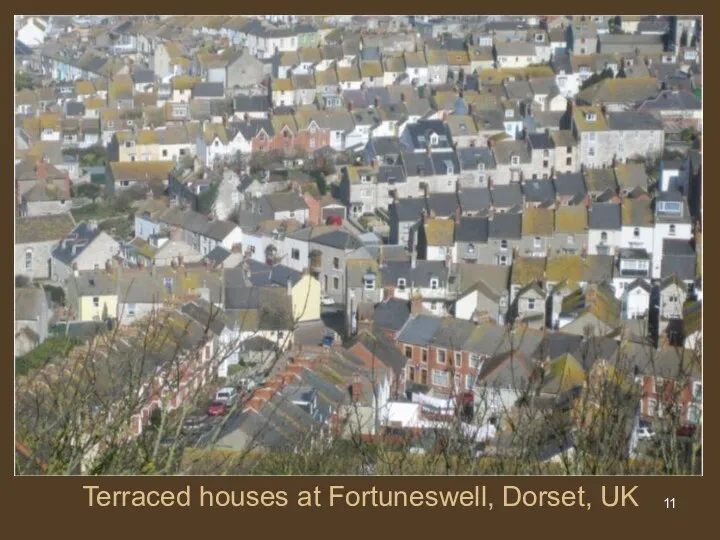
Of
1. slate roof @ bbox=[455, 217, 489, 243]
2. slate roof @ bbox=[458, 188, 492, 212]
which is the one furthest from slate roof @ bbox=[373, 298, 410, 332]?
slate roof @ bbox=[458, 188, 492, 212]

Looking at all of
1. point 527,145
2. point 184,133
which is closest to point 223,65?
point 184,133

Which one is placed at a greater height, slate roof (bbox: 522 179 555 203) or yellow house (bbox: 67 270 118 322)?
slate roof (bbox: 522 179 555 203)

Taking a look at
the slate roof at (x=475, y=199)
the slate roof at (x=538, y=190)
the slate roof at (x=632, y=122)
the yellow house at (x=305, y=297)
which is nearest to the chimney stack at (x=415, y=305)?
the yellow house at (x=305, y=297)

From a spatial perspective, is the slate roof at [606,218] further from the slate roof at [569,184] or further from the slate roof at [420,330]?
the slate roof at [420,330]

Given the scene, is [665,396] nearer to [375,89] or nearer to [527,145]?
[527,145]

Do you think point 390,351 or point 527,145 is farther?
point 527,145

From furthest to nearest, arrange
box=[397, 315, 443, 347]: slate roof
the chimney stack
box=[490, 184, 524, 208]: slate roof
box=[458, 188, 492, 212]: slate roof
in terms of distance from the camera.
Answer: box=[490, 184, 524, 208]: slate roof
box=[458, 188, 492, 212]: slate roof
the chimney stack
box=[397, 315, 443, 347]: slate roof

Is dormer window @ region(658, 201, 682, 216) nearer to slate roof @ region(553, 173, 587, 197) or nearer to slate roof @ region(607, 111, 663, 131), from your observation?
slate roof @ region(553, 173, 587, 197)

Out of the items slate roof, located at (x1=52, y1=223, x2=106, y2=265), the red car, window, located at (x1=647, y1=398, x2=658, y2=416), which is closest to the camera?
window, located at (x1=647, y1=398, x2=658, y2=416)
